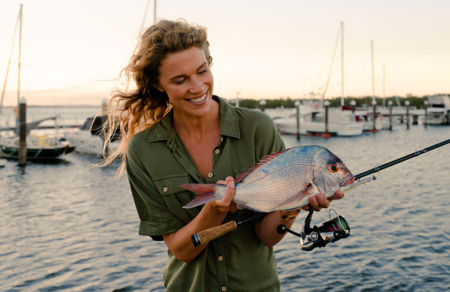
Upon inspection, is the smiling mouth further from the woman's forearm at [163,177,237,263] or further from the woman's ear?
the woman's forearm at [163,177,237,263]

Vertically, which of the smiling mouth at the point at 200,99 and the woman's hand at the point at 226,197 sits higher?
the smiling mouth at the point at 200,99

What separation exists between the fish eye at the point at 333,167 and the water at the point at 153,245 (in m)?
6.48

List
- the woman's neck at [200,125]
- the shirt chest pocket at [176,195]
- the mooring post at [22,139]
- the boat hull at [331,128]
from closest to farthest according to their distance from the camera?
1. the shirt chest pocket at [176,195]
2. the woman's neck at [200,125]
3. the mooring post at [22,139]
4. the boat hull at [331,128]

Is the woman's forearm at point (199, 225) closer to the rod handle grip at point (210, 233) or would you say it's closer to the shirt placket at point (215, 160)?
the rod handle grip at point (210, 233)

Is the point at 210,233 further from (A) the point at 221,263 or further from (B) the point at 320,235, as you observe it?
(B) the point at 320,235

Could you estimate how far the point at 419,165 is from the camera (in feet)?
76.1

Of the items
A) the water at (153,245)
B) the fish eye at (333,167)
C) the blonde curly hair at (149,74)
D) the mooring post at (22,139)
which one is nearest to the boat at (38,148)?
the mooring post at (22,139)

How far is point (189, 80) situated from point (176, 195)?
79 cm

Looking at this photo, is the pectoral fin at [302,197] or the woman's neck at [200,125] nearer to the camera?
the pectoral fin at [302,197]

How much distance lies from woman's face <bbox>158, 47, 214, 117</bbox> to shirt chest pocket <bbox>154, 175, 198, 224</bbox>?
18.5 inches

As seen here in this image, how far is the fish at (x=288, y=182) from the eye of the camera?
7.99 feet

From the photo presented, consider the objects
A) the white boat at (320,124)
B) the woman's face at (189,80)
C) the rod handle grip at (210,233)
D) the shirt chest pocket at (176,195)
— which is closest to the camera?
the rod handle grip at (210,233)

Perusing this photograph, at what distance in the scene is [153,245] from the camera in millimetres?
10680

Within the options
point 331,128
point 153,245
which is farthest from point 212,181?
point 331,128
